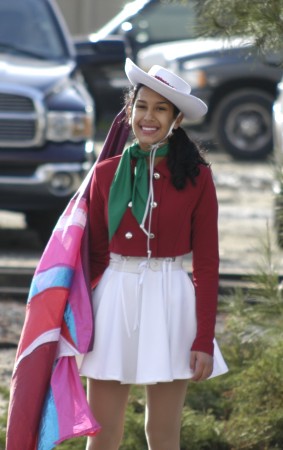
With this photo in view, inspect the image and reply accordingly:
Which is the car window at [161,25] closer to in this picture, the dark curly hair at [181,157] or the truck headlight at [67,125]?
the truck headlight at [67,125]

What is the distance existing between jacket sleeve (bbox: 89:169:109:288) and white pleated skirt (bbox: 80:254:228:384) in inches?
5.8

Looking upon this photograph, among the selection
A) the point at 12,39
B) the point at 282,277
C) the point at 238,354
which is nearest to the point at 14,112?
the point at 12,39

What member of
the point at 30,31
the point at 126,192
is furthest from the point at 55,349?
the point at 30,31

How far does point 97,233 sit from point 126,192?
0.21m

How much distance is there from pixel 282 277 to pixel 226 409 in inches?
85.5

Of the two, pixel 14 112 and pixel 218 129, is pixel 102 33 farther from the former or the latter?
pixel 14 112

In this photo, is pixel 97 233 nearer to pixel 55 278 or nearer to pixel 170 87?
pixel 55 278

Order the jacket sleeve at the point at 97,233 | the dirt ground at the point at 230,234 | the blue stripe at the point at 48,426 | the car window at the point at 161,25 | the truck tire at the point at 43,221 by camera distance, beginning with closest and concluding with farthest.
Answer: the blue stripe at the point at 48,426 → the jacket sleeve at the point at 97,233 → the dirt ground at the point at 230,234 → the truck tire at the point at 43,221 → the car window at the point at 161,25

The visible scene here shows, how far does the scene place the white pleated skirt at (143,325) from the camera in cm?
412

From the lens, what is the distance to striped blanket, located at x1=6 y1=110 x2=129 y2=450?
411cm

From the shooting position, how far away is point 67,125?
9867 millimetres

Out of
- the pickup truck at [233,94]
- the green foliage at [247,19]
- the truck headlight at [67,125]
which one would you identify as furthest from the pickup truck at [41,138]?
the pickup truck at [233,94]

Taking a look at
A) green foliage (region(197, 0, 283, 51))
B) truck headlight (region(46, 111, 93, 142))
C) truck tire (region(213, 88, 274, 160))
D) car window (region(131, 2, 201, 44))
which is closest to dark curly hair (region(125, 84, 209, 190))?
green foliage (region(197, 0, 283, 51))

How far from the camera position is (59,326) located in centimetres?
421
